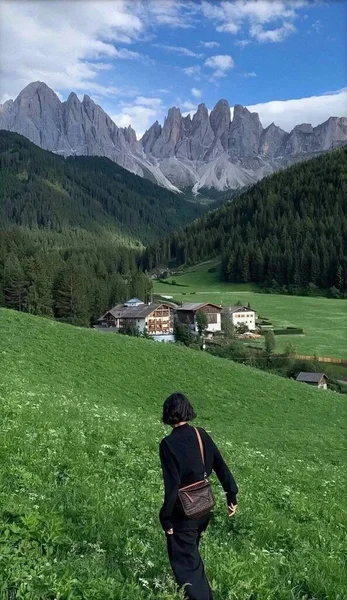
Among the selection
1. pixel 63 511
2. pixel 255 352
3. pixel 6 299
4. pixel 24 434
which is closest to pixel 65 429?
pixel 24 434

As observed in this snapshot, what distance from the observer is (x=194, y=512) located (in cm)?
718

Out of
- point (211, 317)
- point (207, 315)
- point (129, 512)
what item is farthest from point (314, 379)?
point (129, 512)

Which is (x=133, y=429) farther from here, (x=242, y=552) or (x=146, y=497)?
(x=242, y=552)

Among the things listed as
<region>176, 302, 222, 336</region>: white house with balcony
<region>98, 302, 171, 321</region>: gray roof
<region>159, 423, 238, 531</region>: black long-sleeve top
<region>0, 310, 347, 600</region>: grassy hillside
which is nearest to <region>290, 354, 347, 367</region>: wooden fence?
<region>176, 302, 222, 336</region>: white house with balcony

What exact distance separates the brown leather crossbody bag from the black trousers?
0.22 m

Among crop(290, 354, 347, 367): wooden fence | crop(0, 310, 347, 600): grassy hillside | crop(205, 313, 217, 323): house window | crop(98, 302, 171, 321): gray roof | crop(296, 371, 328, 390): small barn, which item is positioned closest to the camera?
crop(0, 310, 347, 600): grassy hillside

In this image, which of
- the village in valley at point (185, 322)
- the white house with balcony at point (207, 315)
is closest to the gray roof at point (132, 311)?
the village in valley at point (185, 322)

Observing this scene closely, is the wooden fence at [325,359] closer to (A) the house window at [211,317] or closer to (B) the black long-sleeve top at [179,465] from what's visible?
(A) the house window at [211,317]

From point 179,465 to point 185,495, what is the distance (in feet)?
1.44

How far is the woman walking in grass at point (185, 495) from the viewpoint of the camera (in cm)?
699

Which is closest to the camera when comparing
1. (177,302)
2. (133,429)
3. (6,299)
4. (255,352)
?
(133,429)

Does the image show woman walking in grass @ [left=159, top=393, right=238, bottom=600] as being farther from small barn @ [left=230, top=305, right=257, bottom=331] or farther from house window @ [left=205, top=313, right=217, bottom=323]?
small barn @ [left=230, top=305, right=257, bottom=331]

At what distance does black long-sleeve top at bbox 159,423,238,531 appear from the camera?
283 inches

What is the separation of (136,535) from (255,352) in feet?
292
